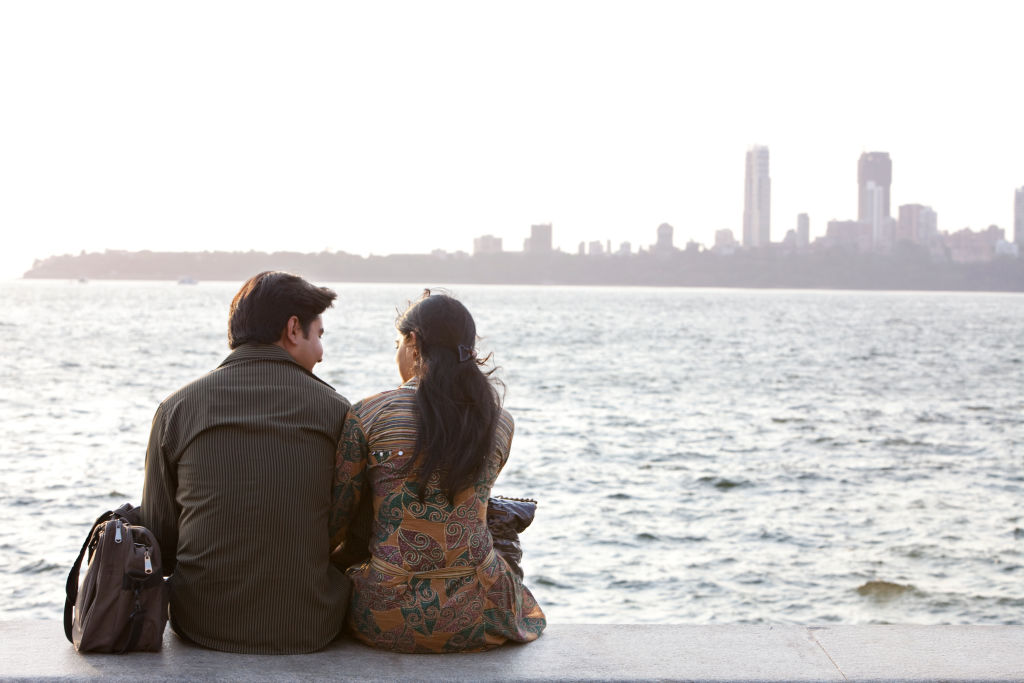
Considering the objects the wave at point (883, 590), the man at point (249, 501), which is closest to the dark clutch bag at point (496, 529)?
the man at point (249, 501)

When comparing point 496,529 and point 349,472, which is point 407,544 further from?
point 496,529

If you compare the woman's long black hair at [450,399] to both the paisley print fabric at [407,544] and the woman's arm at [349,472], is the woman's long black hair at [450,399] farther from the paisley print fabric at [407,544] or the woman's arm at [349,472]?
the woman's arm at [349,472]

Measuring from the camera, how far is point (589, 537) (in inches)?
394

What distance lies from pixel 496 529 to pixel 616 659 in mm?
604

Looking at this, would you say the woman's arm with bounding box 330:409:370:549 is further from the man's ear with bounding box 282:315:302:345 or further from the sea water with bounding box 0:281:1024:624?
the sea water with bounding box 0:281:1024:624

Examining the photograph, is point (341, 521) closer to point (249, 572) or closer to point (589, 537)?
point (249, 572)

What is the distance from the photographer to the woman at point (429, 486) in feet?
9.41

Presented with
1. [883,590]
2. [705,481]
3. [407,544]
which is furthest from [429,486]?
[705,481]

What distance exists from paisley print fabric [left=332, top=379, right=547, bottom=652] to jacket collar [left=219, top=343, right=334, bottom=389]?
20 cm

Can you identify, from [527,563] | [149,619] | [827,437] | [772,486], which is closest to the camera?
[149,619]

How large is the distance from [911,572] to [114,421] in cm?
1319

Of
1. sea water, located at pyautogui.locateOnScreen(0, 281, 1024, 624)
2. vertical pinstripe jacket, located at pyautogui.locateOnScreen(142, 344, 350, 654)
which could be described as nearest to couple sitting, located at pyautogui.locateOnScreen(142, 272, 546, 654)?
vertical pinstripe jacket, located at pyautogui.locateOnScreen(142, 344, 350, 654)

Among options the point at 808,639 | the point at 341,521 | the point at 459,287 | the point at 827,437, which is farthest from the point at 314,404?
the point at 459,287

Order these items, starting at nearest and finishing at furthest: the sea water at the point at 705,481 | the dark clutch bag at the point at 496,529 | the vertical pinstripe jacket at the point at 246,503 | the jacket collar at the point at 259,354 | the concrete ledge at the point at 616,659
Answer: the concrete ledge at the point at 616,659 → the vertical pinstripe jacket at the point at 246,503 → the jacket collar at the point at 259,354 → the dark clutch bag at the point at 496,529 → the sea water at the point at 705,481
